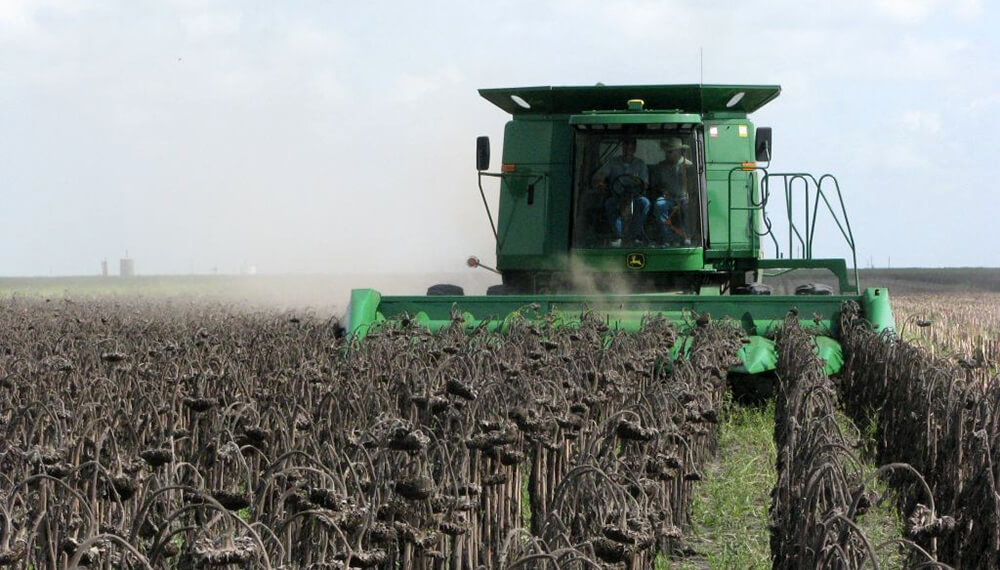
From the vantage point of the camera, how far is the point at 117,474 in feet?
14.9

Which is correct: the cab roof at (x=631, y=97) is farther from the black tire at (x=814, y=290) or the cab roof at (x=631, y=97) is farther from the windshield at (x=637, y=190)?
the black tire at (x=814, y=290)

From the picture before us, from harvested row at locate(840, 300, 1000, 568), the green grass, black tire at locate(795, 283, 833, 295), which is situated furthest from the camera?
black tire at locate(795, 283, 833, 295)

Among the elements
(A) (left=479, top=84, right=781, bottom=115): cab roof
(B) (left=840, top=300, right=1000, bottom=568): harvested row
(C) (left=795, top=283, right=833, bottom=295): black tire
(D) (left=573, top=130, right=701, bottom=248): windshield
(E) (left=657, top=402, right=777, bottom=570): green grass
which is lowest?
(E) (left=657, top=402, right=777, bottom=570): green grass

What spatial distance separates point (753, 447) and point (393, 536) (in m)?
5.54

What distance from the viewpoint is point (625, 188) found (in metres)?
12.3

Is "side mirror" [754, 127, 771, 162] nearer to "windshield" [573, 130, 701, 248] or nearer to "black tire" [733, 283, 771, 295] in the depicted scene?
"windshield" [573, 130, 701, 248]

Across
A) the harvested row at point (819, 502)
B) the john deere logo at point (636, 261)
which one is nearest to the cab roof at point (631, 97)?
the john deere logo at point (636, 261)

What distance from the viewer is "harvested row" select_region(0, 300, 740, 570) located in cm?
410

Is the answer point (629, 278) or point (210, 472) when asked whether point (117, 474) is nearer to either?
point (210, 472)

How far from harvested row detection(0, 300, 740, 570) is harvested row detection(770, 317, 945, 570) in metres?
A: 0.46

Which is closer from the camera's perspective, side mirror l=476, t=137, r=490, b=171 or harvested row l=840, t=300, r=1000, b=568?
harvested row l=840, t=300, r=1000, b=568

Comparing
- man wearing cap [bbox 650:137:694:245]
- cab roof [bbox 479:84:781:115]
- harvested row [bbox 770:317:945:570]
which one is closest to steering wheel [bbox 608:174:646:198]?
man wearing cap [bbox 650:137:694:245]

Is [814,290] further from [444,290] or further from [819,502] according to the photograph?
[819,502]

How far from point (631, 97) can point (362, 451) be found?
8547 mm
